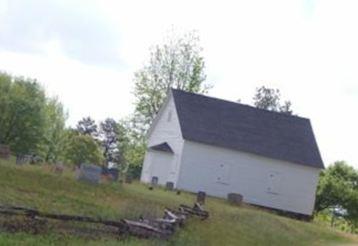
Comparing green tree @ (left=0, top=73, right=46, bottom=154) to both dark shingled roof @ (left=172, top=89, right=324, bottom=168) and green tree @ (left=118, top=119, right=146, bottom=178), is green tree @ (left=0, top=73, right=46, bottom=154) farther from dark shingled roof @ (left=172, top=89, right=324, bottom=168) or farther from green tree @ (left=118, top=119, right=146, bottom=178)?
dark shingled roof @ (left=172, top=89, right=324, bottom=168)

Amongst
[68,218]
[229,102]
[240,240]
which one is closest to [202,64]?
[229,102]

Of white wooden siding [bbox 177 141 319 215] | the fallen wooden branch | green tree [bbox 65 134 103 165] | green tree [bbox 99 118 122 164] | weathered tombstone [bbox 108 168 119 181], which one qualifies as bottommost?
the fallen wooden branch

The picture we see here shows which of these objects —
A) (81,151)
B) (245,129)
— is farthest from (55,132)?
(245,129)

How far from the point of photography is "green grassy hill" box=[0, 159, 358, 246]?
19.0 meters

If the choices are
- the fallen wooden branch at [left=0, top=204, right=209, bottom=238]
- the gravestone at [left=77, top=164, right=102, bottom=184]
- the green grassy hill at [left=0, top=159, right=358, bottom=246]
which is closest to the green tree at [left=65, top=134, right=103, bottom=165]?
the green grassy hill at [left=0, top=159, right=358, bottom=246]

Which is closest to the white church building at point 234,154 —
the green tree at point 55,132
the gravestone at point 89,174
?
the gravestone at point 89,174

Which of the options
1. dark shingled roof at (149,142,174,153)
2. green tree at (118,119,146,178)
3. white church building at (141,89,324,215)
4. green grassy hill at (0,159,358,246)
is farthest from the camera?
green tree at (118,119,146,178)

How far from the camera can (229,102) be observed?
58938 mm

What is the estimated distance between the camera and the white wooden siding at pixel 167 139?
55.0m

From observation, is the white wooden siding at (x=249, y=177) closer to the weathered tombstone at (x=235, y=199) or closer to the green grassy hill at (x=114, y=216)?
the weathered tombstone at (x=235, y=199)

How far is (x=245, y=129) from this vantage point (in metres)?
57.1

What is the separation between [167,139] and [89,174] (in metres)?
20.6

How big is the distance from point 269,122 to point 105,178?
20.7 meters

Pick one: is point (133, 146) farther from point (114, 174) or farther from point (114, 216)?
point (114, 216)
